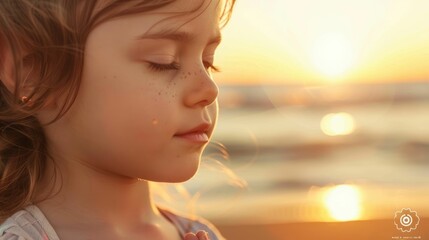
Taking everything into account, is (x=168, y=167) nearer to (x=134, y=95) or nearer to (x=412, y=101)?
(x=134, y=95)

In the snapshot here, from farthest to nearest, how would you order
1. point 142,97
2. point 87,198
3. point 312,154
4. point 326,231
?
point 312,154
point 326,231
point 87,198
point 142,97

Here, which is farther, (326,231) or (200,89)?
(326,231)

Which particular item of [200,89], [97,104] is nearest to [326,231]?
[200,89]

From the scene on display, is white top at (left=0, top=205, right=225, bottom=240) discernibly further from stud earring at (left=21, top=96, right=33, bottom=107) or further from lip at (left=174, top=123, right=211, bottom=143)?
lip at (left=174, top=123, right=211, bottom=143)

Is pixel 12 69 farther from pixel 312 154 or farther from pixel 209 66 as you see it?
pixel 312 154

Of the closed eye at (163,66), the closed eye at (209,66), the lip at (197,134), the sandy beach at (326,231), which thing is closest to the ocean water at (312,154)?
the sandy beach at (326,231)

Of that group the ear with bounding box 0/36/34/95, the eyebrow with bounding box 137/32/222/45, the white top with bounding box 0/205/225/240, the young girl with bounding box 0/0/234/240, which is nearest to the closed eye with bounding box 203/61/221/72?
the young girl with bounding box 0/0/234/240

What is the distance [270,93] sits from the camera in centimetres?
1380

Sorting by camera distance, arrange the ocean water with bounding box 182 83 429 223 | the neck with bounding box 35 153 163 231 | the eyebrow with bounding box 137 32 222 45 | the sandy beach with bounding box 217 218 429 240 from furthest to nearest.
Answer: the ocean water with bounding box 182 83 429 223 → the sandy beach with bounding box 217 218 429 240 → the neck with bounding box 35 153 163 231 → the eyebrow with bounding box 137 32 222 45

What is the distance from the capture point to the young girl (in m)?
1.93

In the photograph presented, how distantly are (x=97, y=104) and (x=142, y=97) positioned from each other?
116mm

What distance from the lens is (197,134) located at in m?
2.03

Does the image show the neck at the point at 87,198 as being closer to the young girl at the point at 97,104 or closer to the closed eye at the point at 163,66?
the young girl at the point at 97,104

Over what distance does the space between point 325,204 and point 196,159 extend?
4.84 metres
